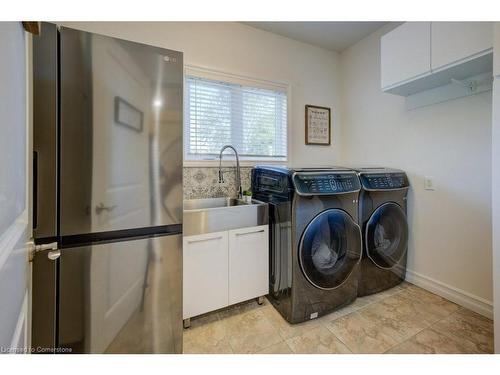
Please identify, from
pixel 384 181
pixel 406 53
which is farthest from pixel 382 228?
pixel 406 53

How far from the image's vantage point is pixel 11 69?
22.4 inches

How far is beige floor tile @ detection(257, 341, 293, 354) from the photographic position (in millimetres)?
1282

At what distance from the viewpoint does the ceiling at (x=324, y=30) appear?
7.02 ft

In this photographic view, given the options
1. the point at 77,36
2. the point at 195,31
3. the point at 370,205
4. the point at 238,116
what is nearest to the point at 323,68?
the point at 238,116

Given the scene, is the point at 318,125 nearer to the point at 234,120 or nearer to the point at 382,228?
the point at 234,120

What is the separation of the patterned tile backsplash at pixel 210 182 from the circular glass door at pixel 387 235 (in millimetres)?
1197

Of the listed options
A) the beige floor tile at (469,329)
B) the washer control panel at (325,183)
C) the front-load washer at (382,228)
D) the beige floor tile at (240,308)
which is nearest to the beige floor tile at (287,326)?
the beige floor tile at (240,308)

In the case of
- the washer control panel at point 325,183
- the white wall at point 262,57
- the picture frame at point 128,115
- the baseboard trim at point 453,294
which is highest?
the white wall at point 262,57

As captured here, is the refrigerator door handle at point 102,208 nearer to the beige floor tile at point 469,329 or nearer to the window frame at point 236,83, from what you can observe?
the window frame at point 236,83

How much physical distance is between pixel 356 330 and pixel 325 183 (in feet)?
3.43

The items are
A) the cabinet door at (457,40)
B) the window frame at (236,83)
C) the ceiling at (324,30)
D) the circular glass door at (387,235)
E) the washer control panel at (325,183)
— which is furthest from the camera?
the ceiling at (324,30)

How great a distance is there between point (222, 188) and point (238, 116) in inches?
30.1

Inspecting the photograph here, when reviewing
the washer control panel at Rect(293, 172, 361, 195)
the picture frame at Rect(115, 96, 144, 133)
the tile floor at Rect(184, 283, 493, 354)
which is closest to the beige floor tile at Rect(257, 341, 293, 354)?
the tile floor at Rect(184, 283, 493, 354)
